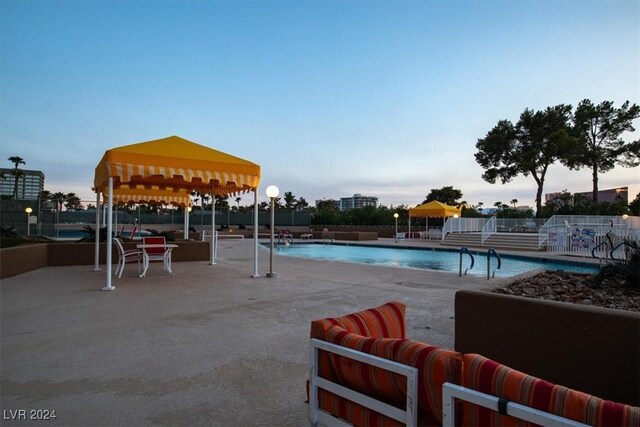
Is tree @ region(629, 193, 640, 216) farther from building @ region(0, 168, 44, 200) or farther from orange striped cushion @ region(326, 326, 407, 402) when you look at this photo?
building @ region(0, 168, 44, 200)

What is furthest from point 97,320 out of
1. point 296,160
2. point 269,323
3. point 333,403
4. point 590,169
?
point 590,169

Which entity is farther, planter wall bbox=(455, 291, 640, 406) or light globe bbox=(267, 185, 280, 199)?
light globe bbox=(267, 185, 280, 199)

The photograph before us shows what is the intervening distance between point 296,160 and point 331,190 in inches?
872

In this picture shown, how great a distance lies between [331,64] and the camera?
13586mm

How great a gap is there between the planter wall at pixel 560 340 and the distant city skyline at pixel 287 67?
12.8 ft

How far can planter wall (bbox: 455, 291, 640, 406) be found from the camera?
2.30 meters

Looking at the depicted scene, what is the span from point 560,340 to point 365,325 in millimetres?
1449

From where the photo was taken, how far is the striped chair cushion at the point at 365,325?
6.16 ft

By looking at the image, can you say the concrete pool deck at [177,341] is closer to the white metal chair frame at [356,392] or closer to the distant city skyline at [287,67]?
the white metal chair frame at [356,392]

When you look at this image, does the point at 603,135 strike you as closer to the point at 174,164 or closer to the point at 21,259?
the point at 174,164

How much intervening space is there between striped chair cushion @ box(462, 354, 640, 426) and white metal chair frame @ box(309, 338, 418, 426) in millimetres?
200

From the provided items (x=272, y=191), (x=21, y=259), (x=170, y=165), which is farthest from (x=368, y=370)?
(x=21, y=259)

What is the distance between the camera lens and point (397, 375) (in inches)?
59.8

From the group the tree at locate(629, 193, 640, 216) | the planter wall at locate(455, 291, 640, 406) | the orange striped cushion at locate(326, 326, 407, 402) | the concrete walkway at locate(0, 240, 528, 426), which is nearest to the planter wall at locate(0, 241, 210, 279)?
the concrete walkway at locate(0, 240, 528, 426)
